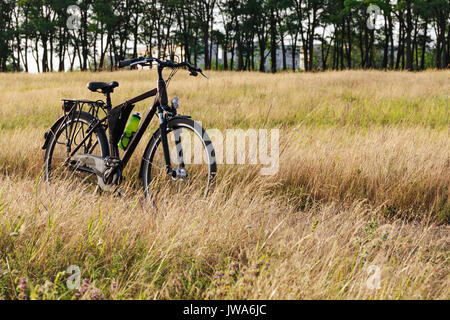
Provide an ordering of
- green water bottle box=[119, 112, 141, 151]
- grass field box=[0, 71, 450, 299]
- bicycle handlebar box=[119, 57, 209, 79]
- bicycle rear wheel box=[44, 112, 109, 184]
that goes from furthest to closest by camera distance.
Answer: bicycle rear wheel box=[44, 112, 109, 184]
green water bottle box=[119, 112, 141, 151]
bicycle handlebar box=[119, 57, 209, 79]
grass field box=[0, 71, 450, 299]

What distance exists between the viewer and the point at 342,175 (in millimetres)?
4637

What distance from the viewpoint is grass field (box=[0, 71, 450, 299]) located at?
2322mm

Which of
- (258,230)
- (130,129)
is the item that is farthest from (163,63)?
(258,230)

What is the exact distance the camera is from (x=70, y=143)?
5020 millimetres

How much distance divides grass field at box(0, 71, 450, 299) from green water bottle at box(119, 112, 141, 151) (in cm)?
47

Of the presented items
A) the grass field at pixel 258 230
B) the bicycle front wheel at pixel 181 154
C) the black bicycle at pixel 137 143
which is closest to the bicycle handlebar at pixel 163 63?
the black bicycle at pixel 137 143

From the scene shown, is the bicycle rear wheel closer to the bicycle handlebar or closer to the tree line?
the bicycle handlebar

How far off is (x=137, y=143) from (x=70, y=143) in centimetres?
129

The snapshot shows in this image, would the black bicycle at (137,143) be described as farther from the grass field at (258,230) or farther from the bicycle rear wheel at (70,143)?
the grass field at (258,230)

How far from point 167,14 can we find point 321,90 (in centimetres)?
4206

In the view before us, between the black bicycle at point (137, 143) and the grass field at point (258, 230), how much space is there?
0.28 metres

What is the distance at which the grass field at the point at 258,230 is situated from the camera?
7.62ft

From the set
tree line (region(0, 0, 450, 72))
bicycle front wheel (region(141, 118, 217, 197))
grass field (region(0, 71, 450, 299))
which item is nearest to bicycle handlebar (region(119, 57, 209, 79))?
Result: bicycle front wheel (region(141, 118, 217, 197))
